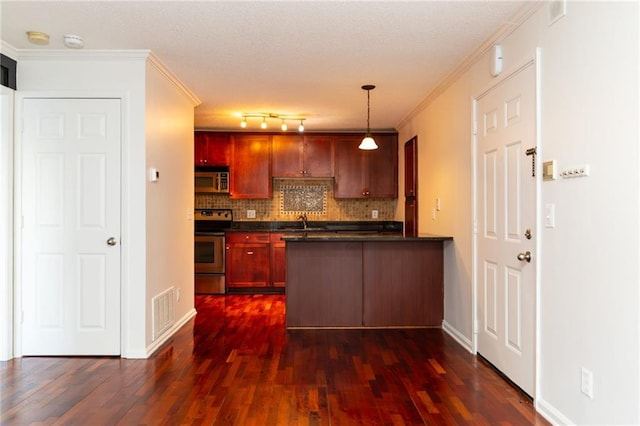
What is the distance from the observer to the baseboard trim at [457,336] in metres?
3.71

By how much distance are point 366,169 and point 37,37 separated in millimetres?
4665

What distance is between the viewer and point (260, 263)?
6527mm

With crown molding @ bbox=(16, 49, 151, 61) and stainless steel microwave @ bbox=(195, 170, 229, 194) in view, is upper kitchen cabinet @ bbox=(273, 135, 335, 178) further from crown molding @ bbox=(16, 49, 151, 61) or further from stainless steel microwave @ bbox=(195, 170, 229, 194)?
Result: crown molding @ bbox=(16, 49, 151, 61)

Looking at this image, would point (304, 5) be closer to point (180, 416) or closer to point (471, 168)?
point (471, 168)

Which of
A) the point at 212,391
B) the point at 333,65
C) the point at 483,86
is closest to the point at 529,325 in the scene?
the point at 483,86

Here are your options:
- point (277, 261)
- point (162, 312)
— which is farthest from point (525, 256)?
point (277, 261)

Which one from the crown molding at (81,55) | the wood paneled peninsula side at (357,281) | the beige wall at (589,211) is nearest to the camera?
the beige wall at (589,211)

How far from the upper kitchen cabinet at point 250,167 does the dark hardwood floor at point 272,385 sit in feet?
9.88

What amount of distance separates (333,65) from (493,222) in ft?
6.10

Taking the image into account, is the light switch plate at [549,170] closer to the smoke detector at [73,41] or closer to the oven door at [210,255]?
the smoke detector at [73,41]

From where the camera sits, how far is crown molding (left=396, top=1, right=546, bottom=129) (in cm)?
268

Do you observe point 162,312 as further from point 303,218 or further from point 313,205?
point 313,205

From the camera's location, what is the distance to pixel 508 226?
2.99 meters

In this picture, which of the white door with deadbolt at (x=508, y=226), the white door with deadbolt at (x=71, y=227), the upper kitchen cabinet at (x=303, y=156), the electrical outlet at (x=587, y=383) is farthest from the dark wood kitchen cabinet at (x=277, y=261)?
the electrical outlet at (x=587, y=383)
